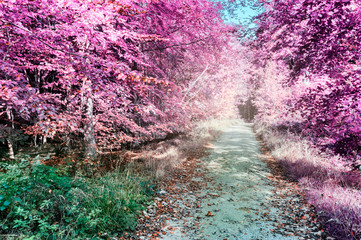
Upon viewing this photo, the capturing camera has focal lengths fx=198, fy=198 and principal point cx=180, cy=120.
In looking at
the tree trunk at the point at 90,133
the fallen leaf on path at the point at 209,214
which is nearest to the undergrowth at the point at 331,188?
the fallen leaf on path at the point at 209,214

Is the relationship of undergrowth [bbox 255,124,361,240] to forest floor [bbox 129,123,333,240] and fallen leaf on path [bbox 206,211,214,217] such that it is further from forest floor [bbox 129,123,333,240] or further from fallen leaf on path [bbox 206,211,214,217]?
fallen leaf on path [bbox 206,211,214,217]

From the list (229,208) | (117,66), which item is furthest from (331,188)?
(117,66)

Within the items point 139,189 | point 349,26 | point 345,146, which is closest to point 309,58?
point 349,26

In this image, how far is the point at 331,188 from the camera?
176 inches

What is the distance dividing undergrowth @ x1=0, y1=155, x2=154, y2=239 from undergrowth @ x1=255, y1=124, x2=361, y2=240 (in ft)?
11.3

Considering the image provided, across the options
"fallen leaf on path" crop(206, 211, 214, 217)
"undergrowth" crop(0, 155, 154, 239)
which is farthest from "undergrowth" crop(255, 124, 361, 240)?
"undergrowth" crop(0, 155, 154, 239)

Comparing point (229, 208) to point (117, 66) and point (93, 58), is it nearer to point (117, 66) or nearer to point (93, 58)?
point (117, 66)

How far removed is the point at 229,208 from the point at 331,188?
2.40 metres

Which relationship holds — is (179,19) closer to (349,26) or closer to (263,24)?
(263,24)

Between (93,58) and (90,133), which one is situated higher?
(93,58)

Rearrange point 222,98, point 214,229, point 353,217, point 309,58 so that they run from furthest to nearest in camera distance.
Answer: point 222,98 → point 309,58 → point 214,229 → point 353,217

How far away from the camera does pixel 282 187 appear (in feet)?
17.8

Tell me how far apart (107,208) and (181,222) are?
53.9 inches

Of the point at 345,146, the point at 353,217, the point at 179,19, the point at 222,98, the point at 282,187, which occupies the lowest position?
the point at 282,187
